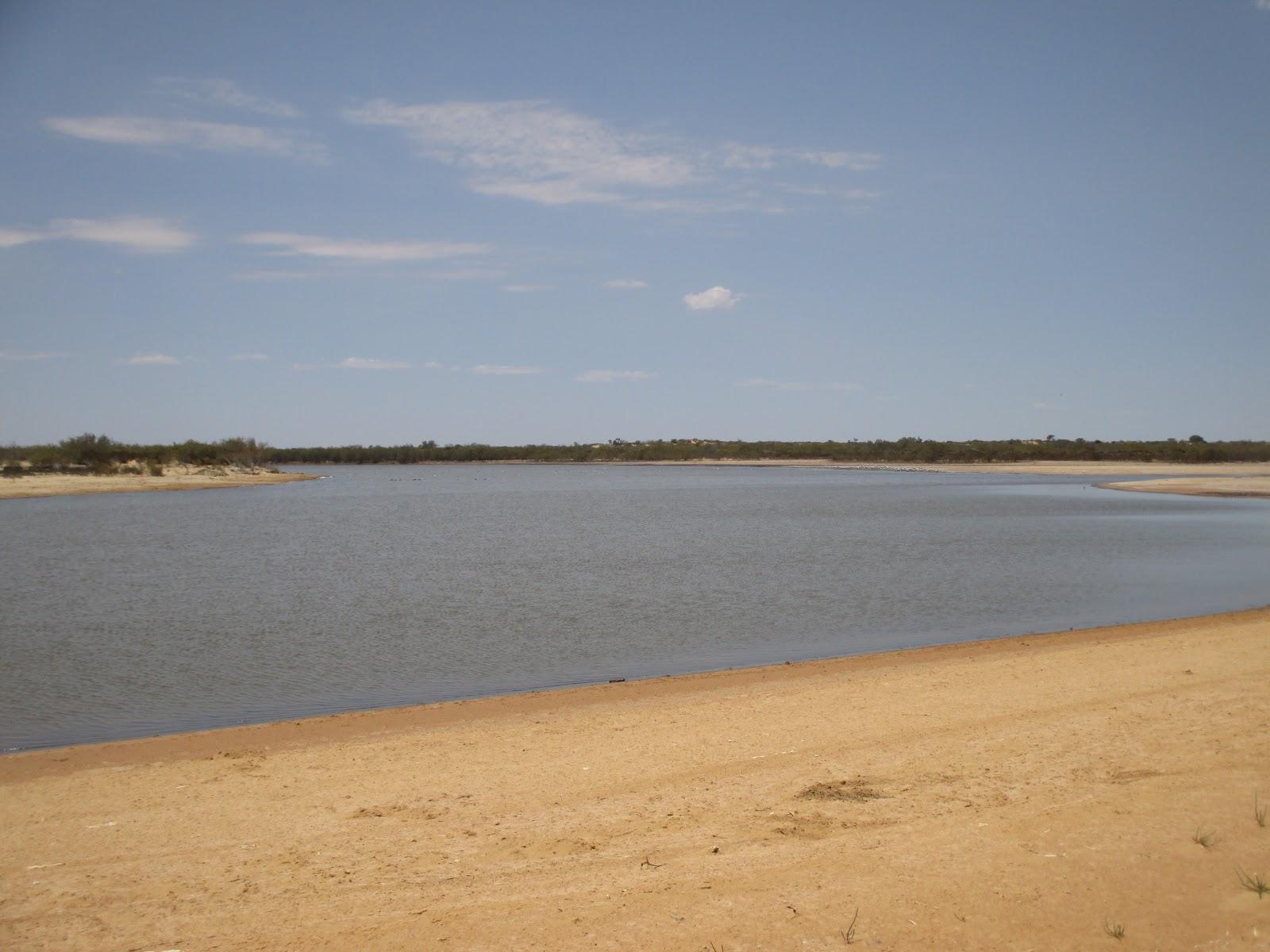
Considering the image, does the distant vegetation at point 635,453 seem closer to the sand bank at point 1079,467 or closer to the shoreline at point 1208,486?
the sand bank at point 1079,467

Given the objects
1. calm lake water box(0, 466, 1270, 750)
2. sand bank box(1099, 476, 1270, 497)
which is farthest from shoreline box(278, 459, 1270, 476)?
calm lake water box(0, 466, 1270, 750)

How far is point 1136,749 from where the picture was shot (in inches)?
287

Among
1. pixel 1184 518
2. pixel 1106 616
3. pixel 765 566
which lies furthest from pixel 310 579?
pixel 1184 518

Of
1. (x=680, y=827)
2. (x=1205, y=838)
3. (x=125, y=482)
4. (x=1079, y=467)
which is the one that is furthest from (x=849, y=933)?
(x=1079, y=467)

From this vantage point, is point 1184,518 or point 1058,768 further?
point 1184,518

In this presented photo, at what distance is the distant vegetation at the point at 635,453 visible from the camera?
71.1 meters

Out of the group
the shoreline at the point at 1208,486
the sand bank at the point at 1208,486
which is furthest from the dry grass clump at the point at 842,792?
the sand bank at the point at 1208,486

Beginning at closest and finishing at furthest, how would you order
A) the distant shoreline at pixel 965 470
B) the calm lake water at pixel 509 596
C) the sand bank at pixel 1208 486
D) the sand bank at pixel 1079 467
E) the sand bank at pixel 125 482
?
1. the calm lake water at pixel 509 596
2. the sand bank at pixel 1208 486
3. the distant shoreline at pixel 965 470
4. the sand bank at pixel 125 482
5. the sand bank at pixel 1079 467

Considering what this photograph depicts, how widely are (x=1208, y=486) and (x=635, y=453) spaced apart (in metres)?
117

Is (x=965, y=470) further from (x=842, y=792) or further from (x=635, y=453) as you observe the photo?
(x=842, y=792)

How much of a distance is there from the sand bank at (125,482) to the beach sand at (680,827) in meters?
58.4

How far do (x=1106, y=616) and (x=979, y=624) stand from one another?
89.8 inches

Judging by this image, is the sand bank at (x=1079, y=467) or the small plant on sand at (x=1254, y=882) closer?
the small plant on sand at (x=1254, y=882)

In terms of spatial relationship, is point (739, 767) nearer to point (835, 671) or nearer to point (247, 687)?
point (835, 671)
